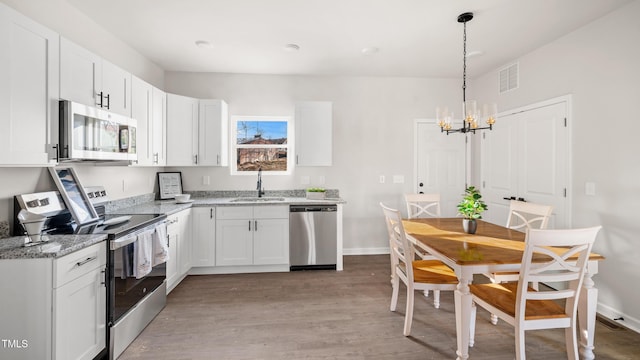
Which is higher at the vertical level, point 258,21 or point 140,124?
point 258,21

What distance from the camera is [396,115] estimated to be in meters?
4.44

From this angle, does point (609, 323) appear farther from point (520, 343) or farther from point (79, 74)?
point (79, 74)

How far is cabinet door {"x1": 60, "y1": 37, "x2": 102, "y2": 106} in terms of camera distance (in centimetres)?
194

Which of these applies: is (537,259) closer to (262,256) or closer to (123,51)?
(262,256)

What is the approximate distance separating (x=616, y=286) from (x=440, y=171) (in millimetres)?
2370

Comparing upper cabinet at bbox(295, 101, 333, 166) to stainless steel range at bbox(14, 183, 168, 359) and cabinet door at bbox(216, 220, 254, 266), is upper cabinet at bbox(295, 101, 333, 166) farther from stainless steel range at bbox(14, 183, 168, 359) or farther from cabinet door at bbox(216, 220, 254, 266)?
stainless steel range at bbox(14, 183, 168, 359)

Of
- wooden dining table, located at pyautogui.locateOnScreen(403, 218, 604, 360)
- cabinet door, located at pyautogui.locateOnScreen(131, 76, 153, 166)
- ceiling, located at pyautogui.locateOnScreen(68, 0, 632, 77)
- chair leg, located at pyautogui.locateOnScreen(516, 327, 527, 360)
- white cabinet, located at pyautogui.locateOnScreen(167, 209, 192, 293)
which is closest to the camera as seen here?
chair leg, located at pyautogui.locateOnScreen(516, 327, 527, 360)

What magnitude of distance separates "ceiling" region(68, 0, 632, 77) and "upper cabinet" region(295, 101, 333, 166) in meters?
0.57

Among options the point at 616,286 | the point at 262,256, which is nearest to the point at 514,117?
the point at 616,286

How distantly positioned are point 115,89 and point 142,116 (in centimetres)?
49

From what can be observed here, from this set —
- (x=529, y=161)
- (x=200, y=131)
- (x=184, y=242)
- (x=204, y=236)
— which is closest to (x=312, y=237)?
(x=204, y=236)

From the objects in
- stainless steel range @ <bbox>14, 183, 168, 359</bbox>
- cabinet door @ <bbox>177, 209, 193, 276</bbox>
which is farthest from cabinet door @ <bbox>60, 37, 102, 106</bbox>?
cabinet door @ <bbox>177, 209, 193, 276</bbox>

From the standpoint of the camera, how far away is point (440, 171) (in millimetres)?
4492

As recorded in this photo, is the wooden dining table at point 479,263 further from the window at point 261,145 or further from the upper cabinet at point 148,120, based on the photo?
the upper cabinet at point 148,120
